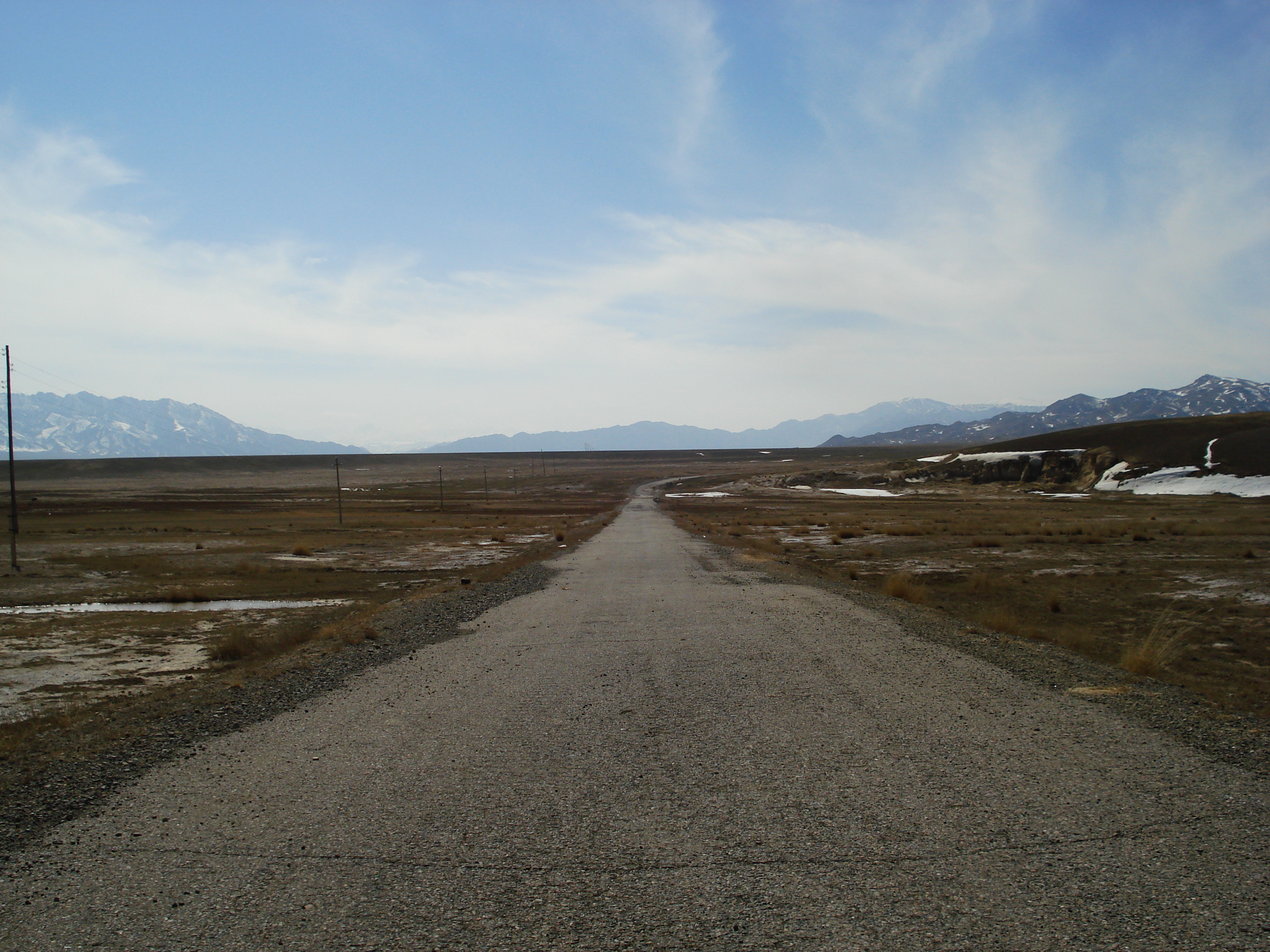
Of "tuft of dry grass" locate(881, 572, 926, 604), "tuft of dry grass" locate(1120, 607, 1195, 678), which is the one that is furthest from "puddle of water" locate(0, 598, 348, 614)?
"tuft of dry grass" locate(1120, 607, 1195, 678)

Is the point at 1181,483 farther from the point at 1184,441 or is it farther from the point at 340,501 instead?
the point at 340,501

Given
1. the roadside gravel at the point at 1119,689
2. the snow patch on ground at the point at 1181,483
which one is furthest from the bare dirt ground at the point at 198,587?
the snow patch on ground at the point at 1181,483

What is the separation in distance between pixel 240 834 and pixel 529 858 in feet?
7.27

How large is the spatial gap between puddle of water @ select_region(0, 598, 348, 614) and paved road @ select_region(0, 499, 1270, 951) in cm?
1439

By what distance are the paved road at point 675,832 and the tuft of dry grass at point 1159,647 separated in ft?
9.17

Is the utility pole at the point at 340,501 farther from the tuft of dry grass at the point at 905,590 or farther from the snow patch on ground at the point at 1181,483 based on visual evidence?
the snow patch on ground at the point at 1181,483

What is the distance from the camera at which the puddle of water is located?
20.7m

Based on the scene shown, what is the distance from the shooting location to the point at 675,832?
4961mm

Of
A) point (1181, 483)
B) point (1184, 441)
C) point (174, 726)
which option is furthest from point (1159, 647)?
point (1184, 441)

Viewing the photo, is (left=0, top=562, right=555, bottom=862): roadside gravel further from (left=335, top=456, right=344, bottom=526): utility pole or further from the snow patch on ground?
the snow patch on ground

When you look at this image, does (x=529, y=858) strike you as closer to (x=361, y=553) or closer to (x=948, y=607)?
(x=948, y=607)

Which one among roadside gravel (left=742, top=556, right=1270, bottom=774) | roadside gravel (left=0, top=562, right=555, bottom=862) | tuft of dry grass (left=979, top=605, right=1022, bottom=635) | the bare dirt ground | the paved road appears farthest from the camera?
tuft of dry grass (left=979, top=605, right=1022, bottom=635)

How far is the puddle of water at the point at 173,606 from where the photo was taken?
2066 cm

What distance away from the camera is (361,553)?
118 feet
